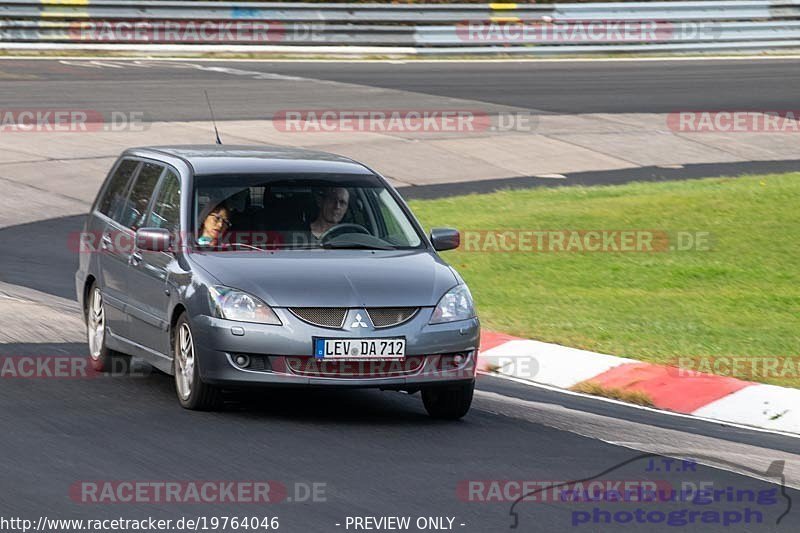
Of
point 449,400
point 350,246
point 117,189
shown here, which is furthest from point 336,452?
point 117,189

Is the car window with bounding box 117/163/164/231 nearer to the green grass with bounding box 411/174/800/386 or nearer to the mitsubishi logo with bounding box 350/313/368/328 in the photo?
the mitsubishi logo with bounding box 350/313/368/328

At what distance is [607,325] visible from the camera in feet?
42.6

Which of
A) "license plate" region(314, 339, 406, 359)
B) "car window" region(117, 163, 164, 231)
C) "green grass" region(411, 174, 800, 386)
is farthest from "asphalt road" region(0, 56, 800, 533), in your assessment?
"green grass" region(411, 174, 800, 386)

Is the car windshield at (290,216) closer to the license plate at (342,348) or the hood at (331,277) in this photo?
the hood at (331,277)

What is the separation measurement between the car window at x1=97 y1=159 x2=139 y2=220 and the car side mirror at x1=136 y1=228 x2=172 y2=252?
55.3 inches

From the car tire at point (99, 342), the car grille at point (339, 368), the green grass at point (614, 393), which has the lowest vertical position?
the green grass at point (614, 393)

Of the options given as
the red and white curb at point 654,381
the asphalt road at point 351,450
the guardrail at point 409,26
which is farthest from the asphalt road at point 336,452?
the guardrail at point 409,26

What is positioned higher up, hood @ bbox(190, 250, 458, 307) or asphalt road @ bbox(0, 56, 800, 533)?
hood @ bbox(190, 250, 458, 307)

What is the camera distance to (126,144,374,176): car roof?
10.0 meters

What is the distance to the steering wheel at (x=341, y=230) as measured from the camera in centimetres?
987

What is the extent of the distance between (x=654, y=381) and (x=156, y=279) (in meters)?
3.48

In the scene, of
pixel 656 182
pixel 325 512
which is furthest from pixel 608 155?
pixel 325 512

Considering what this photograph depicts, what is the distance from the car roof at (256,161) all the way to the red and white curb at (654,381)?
217 cm

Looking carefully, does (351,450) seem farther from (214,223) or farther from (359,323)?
(214,223)
